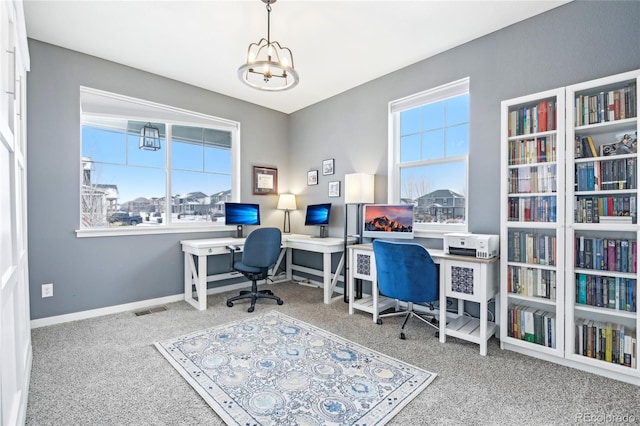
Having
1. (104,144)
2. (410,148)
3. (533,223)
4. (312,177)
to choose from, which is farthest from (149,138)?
(533,223)

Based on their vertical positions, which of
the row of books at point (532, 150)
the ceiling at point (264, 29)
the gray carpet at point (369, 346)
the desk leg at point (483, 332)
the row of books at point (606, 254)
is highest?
the ceiling at point (264, 29)

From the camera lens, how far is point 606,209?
84.9 inches

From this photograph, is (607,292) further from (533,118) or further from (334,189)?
(334,189)

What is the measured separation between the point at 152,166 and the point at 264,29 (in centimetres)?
213

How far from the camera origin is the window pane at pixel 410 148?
141 inches

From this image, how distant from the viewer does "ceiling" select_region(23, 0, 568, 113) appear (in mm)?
2504

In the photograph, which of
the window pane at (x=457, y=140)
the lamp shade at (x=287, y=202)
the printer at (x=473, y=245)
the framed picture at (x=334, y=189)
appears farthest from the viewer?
the lamp shade at (x=287, y=202)

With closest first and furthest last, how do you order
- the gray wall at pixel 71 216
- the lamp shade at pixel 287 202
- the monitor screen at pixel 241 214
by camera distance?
1. the gray wall at pixel 71 216
2. the monitor screen at pixel 241 214
3. the lamp shade at pixel 287 202

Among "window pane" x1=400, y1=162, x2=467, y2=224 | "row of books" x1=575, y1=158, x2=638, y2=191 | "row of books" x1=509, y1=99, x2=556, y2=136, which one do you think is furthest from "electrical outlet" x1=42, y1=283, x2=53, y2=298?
"row of books" x1=575, y1=158, x2=638, y2=191

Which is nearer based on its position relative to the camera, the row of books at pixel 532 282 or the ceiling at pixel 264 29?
the row of books at pixel 532 282

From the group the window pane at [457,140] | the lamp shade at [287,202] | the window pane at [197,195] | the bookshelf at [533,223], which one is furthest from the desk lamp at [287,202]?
the bookshelf at [533,223]

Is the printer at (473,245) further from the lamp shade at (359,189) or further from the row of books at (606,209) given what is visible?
the lamp shade at (359,189)

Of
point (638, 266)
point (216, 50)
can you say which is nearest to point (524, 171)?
Answer: point (638, 266)

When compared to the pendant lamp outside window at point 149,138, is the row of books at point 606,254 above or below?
below
